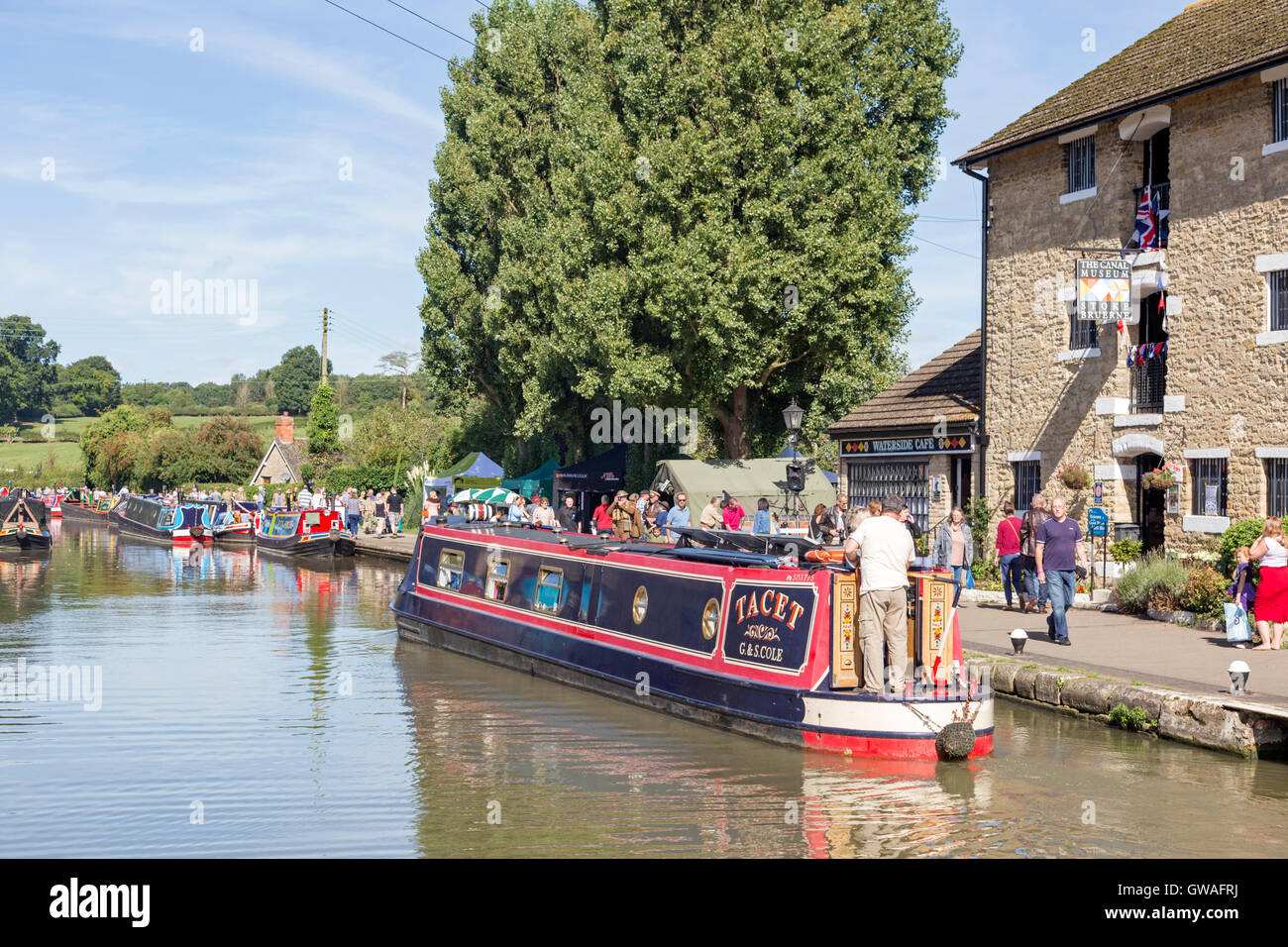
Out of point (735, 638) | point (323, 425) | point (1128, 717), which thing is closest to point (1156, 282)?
point (1128, 717)

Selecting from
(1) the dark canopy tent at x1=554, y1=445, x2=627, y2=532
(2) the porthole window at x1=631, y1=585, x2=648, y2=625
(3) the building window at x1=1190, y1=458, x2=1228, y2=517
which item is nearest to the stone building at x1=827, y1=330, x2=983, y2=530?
(3) the building window at x1=1190, y1=458, x2=1228, y2=517

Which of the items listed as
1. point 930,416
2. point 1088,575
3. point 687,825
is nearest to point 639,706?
point 687,825

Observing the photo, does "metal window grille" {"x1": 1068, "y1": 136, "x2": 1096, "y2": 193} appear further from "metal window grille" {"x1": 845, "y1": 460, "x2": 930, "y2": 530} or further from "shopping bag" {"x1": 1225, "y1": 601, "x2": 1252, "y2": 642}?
"shopping bag" {"x1": 1225, "y1": 601, "x2": 1252, "y2": 642}

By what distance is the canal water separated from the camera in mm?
7992

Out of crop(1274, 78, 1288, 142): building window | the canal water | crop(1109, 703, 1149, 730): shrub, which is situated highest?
crop(1274, 78, 1288, 142): building window

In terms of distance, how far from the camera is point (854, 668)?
10.3 m

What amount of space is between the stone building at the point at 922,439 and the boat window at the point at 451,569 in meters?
10.0

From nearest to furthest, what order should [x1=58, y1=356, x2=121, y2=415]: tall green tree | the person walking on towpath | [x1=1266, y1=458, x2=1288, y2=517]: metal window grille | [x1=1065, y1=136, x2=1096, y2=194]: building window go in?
[x1=1266, y1=458, x2=1288, y2=517]: metal window grille < the person walking on towpath < [x1=1065, y1=136, x2=1096, y2=194]: building window < [x1=58, y1=356, x2=121, y2=415]: tall green tree

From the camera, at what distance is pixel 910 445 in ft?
75.9

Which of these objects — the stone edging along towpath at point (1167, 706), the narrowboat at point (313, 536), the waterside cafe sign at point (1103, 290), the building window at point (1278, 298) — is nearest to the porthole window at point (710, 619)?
the stone edging along towpath at point (1167, 706)

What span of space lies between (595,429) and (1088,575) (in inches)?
784

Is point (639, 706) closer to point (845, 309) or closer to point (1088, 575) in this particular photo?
point (1088, 575)

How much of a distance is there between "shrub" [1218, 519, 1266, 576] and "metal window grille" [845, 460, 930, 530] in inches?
271

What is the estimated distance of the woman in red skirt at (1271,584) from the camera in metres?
12.9
